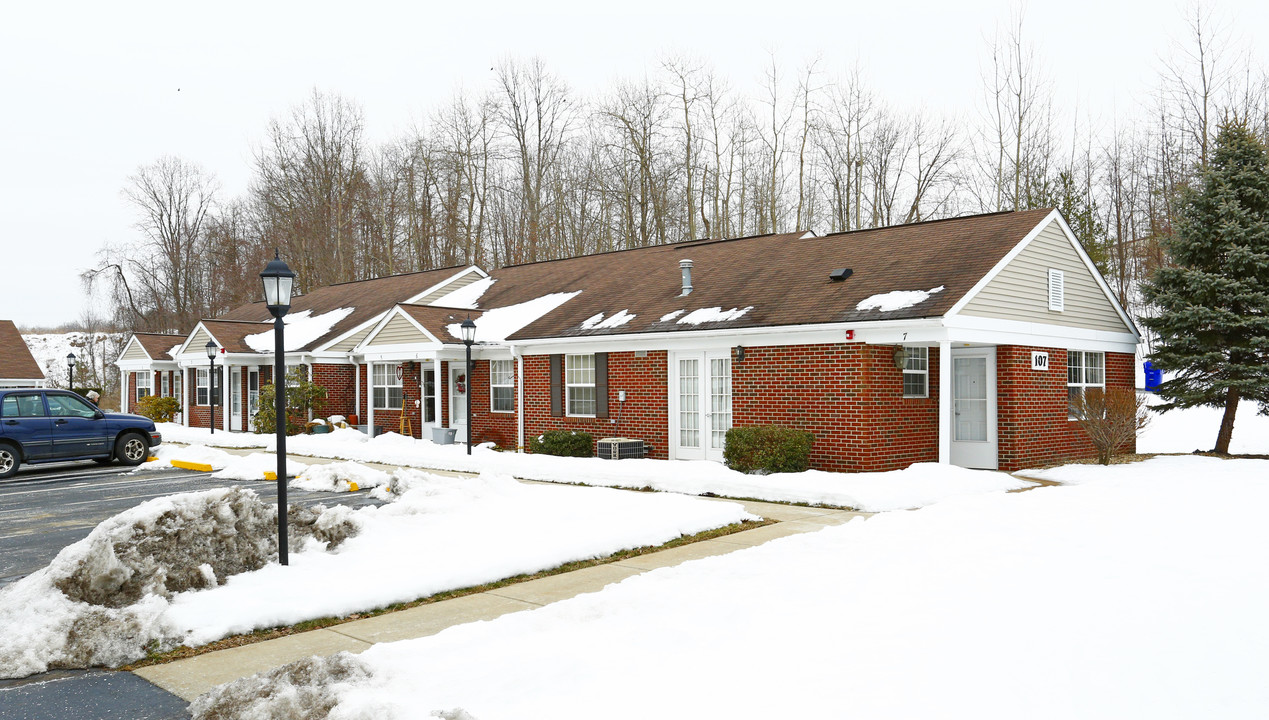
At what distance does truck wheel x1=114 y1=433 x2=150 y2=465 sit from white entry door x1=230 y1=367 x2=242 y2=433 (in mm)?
9605

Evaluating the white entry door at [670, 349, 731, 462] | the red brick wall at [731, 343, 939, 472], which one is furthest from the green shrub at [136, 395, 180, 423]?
the red brick wall at [731, 343, 939, 472]

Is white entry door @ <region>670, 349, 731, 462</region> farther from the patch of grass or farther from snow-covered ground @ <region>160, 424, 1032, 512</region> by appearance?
the patch of grass

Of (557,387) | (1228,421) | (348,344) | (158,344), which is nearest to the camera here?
(1228,421)

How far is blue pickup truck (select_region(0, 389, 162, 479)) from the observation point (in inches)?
671

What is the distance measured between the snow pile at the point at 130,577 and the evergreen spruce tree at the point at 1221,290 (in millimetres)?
17104

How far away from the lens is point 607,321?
19.5 m

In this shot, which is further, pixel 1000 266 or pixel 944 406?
pixel 1000 266

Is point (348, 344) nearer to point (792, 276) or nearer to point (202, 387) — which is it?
point (202, 387)

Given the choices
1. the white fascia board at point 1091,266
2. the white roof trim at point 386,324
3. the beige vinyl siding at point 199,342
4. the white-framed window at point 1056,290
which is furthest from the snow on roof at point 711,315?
the beige vinyl siding at point 199,342

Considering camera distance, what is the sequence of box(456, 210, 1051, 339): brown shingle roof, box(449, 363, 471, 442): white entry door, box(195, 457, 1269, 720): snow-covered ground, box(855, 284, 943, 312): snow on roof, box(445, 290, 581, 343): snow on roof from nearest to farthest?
box(195, 457, 1269, 720): snow-covered ground → box(855, 284, 943, 312): snow on roof → box(456, 210, 1051, 339): brown shingle roof → box(445, 290, 581, 343): snow on roof → box(449, 363, 471, 442): white entry door

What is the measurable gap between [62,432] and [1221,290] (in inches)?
912

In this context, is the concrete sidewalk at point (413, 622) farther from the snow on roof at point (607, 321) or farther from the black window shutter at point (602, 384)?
the snow on roof at point (607, 321)

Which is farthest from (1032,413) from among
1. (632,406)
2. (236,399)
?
(236,399)

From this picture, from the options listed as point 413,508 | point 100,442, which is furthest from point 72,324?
point 413,508
